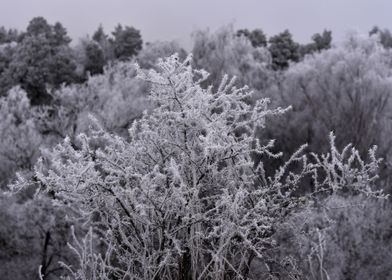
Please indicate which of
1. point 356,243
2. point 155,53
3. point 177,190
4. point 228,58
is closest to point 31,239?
point 356,243

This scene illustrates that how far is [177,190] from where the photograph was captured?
272 centimetres

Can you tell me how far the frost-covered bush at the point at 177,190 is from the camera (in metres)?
2.81

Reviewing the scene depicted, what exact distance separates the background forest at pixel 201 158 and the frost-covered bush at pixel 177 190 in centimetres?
1

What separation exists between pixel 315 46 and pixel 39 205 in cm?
2899

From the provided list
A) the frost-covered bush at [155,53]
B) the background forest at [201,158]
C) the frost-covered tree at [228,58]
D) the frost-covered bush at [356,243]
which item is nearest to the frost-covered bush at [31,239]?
the background forest at [201,158]

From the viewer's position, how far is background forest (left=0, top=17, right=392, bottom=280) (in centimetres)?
295

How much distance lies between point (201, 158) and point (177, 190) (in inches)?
16.9

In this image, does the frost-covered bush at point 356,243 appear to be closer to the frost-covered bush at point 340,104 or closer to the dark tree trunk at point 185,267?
the frost-covered bush at point 340,104

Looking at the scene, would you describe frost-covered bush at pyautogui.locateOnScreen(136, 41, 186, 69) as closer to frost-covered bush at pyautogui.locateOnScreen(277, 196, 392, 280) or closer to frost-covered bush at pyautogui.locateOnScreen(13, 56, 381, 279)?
frost-covered bush at pyautogui.locateOnScreen(277, 196, 392, 280)

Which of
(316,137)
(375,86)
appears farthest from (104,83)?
(375,86)

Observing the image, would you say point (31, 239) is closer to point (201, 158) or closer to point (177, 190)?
point (201, 158)

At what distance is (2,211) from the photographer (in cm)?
1562

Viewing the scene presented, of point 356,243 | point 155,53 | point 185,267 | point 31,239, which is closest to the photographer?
point 185,267

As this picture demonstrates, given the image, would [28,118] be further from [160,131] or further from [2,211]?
[160,131]
